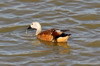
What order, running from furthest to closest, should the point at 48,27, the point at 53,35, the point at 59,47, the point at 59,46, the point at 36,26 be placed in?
1. the point at 48,27
2. the point at 36,26
3. the point at 53,35
4. the point at 59,46
5. the point at 59,47

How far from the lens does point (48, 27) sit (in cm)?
1380

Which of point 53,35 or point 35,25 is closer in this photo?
point 53,35

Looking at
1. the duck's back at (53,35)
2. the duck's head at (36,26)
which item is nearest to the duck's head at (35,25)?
the duck's head at (36,26)

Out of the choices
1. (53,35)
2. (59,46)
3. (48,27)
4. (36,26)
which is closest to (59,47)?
Result: (59,46)

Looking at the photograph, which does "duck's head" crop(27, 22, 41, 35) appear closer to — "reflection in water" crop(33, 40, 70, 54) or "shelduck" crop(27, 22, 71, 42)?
"shelduck" crop(27, 22, 71, 42)

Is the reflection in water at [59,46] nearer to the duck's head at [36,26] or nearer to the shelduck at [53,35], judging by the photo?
the shelduck at [53,35]

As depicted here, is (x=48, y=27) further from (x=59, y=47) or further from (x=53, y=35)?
(x=59, y=47)

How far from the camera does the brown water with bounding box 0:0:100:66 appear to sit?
11.1 meters

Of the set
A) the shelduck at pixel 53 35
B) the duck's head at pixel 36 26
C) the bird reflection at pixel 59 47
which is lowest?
the bird reflection at pixel 59 47

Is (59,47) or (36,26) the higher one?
(36,26)

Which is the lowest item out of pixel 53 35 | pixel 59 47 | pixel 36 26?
pixel 59 47

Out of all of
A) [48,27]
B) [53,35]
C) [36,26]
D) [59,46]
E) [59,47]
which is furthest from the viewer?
[48,27]

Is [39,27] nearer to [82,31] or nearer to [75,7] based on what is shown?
[82,31]

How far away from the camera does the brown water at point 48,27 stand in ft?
36.3
